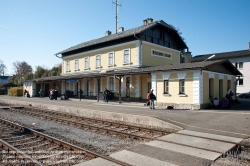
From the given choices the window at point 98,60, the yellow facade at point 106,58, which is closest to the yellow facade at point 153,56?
the yellow facade at point 106,58

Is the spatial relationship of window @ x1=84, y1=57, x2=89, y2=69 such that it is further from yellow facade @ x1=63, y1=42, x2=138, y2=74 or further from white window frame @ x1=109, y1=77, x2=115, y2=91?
white window frame @ x1=109, y1=77, x2=115, y2=91

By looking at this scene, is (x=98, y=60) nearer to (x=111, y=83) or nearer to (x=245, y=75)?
(x=111, y=83)

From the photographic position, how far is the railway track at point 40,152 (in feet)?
17.5

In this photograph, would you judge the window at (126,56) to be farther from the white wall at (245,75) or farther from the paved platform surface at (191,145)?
the white wall at (245,75)

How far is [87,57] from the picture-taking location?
28281 millimetres

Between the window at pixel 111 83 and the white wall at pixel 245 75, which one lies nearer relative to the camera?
the window at pixel 111 83

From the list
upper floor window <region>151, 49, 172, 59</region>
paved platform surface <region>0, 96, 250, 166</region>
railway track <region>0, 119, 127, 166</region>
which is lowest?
railway track <region>0, 119, 127, 166</region>

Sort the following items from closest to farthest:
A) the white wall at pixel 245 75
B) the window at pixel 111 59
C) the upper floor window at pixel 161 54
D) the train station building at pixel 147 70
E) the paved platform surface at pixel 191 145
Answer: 1. the paved platform surface at pixel 191 145
2. the train station building at pixel 147 70
3. the upper floor window at pixel 161 54
4. the window at pixel 111 59
5. the white wall at pixel 245 75

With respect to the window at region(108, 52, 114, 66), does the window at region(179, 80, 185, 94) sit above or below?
below

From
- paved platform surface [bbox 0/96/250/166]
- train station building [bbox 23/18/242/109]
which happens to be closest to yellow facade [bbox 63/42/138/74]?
train station building [bbox 23/18/242/109]

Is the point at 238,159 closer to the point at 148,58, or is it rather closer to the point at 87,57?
the point at 148,58

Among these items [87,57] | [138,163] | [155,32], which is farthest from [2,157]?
[87,57]

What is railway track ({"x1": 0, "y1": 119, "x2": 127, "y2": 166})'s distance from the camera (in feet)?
17.5

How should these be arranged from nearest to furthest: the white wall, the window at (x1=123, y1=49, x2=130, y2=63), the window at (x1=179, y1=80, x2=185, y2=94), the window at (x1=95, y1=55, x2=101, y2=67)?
1. the window at (x1=179, y1=80, x2=185, y2=94)
2. the window at (x1=123, y1=49, x2=130, y2=63)
3. the window at (x1=95, y1=55, x2=101, y2=67)
4. the white wall
